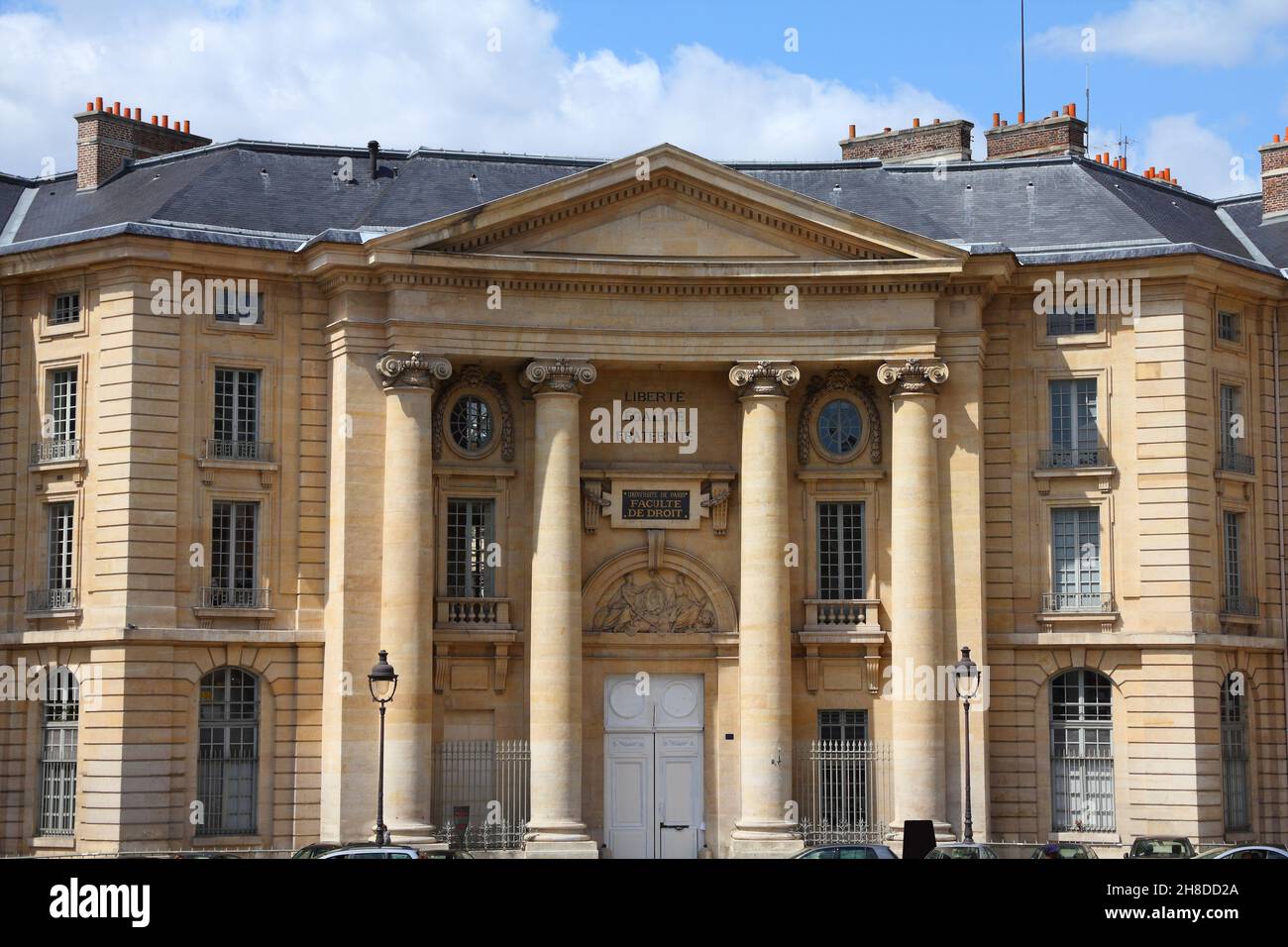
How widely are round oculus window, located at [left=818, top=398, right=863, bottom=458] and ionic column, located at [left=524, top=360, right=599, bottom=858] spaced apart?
220 inches

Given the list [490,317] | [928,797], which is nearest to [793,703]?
[928,797]

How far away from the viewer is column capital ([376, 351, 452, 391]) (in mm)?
39719

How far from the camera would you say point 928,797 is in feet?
130

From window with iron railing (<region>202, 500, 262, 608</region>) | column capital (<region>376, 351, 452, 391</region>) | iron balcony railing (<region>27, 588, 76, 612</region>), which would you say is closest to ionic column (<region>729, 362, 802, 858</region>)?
column capital (<region>376, 351, 452, 391</region>)

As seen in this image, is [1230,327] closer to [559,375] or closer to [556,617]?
[559,375]

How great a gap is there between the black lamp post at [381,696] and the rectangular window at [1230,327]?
20230 mm

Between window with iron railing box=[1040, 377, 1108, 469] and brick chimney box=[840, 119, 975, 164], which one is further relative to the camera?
brick chimney box=[840, 119, 975, 164]

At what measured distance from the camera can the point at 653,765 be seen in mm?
41594

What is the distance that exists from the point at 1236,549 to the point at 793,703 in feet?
35.3

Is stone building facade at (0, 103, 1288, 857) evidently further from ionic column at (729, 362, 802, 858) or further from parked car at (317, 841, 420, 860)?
parked car at (317, 841, 420, 860)

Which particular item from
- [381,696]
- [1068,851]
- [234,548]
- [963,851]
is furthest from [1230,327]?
[234,548]

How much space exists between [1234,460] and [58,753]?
2650 cm
